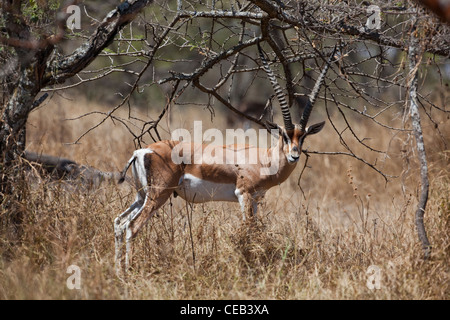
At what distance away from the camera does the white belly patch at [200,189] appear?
560cm

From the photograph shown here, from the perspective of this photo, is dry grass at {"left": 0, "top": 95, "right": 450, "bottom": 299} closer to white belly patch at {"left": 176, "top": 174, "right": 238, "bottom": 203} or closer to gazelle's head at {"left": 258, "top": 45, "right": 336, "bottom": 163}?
white belly patch at {"left": 176, "top": 174, "right": 238, "bottom": 203}

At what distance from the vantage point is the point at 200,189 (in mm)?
5645

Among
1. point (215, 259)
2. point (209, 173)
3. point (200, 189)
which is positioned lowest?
point (215, 259)

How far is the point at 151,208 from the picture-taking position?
5.18 metres

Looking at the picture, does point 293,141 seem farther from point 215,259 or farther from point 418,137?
point 418,137

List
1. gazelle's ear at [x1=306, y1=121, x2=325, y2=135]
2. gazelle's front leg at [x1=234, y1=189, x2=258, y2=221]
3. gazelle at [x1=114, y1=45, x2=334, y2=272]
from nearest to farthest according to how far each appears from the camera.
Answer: gazelle at [x1=114, y1=45, x2=334, y2=272] → gazelle's front leg at [x1=234, y1=189, x2=258, y2=221] → gazelle's ear at [x1=306, y1=121, x2=325, y2=135]

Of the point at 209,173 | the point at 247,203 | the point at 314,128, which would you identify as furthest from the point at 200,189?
the point at 314,128

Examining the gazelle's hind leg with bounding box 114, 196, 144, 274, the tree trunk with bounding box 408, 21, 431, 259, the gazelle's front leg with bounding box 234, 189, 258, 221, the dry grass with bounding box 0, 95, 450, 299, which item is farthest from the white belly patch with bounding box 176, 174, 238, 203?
the tree trunk with bounding box 408, 21, 431, 259

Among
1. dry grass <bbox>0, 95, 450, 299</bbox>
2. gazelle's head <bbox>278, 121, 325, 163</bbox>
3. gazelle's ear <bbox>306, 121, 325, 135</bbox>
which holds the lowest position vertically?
dry grass <bbox>0, 95, 450, 299</bbox>

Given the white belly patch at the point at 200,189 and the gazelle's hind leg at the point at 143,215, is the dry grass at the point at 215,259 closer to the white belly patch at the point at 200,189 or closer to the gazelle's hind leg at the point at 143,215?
the gazelle's hind leg at the point at 143,215

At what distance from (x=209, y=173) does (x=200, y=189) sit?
7.6 inches

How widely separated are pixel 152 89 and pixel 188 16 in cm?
1889

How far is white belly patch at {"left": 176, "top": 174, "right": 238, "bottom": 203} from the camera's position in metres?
5.60

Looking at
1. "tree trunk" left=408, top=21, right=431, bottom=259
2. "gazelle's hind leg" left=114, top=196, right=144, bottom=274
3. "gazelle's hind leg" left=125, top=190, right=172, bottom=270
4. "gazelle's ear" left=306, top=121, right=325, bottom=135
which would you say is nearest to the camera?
"tree trunk" left=408, top=21, right=431, bottom=259
